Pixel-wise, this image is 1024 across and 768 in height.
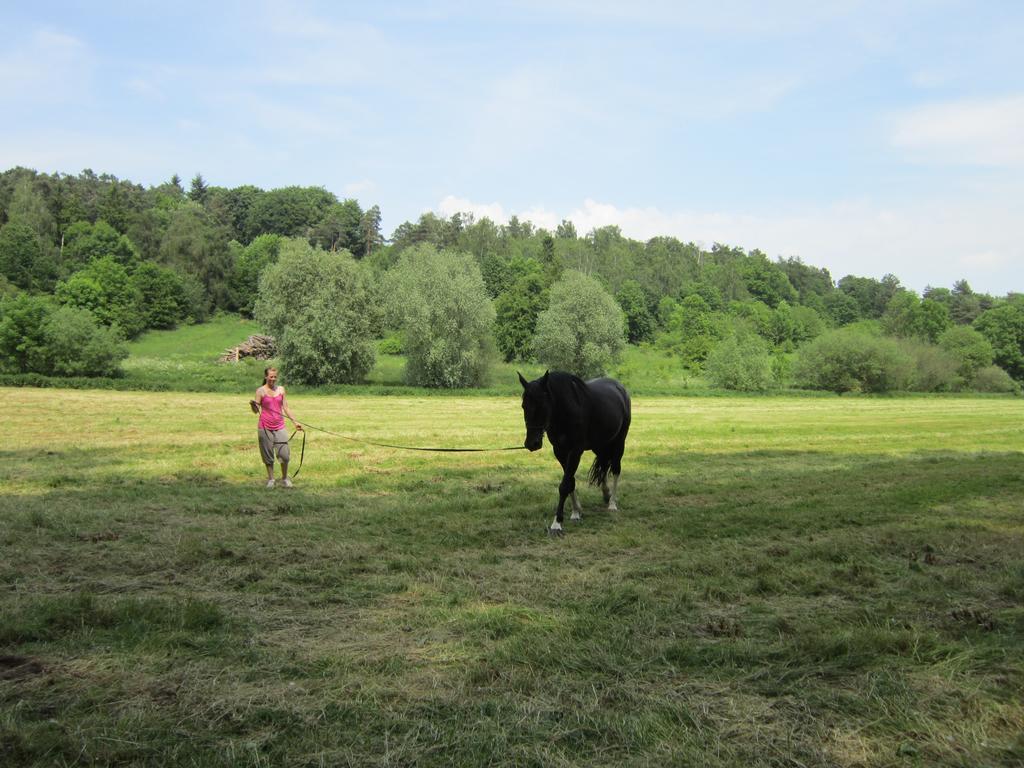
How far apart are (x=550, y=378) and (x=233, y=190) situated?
690 feet

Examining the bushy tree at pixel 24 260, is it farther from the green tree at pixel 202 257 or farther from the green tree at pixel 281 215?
the green tree at pixel 281 215

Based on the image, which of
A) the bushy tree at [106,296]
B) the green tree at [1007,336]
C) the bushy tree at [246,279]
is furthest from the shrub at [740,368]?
the bushy tree at [106,296]

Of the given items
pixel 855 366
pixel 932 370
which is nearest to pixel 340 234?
pixel 855 366

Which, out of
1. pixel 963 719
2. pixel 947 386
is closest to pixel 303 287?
pixel 963 719

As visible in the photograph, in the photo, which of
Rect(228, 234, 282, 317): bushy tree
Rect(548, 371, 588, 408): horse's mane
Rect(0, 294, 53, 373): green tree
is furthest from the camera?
Rect(228, 234, 282, 317): bushy tree

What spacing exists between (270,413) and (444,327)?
47.0m

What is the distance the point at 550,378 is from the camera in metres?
9.77

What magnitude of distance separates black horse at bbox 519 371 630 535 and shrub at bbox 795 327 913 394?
70.8m

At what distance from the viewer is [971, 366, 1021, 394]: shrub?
3371 inches

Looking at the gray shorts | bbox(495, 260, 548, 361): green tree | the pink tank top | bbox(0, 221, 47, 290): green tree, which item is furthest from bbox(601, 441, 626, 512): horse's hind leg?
bbox(0, 221, 47, 290): green tree

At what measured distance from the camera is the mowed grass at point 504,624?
3822 mm

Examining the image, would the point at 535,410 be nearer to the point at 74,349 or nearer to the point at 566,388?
the point at 566,388

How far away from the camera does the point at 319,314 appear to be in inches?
2312

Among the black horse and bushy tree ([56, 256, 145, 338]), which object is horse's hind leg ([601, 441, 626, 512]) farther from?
bushy tree ([56, 256, 145, 338])
